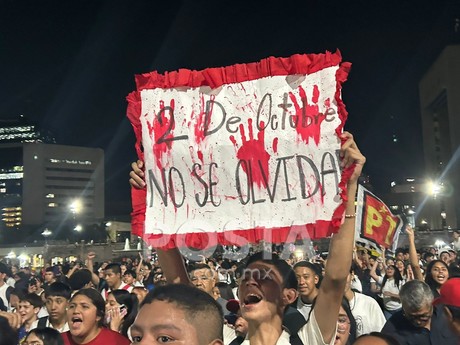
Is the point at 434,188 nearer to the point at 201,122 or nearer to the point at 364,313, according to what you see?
the point at 364,313

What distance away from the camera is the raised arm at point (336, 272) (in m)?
3.19

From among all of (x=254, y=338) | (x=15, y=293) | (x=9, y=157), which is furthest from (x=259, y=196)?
(x=9, y=157)

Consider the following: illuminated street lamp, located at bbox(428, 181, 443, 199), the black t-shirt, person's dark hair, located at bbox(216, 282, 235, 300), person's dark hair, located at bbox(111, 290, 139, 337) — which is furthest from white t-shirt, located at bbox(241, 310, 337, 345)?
illuminated street lamp, located at bbox(428, 181, 443, 199)

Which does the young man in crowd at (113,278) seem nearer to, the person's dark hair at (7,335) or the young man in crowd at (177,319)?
the person's dark hair at (7,335)

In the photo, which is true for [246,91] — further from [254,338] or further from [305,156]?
[254,338]

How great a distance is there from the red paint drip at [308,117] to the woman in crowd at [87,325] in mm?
2431

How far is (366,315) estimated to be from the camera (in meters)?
5.68

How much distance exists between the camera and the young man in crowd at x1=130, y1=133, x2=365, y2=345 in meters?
3.20

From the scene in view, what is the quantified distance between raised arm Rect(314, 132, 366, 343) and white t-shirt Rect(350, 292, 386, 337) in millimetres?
2511

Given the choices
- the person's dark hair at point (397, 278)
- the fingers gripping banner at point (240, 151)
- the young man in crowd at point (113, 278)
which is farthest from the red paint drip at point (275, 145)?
the person's dark hair at point (397, 278)

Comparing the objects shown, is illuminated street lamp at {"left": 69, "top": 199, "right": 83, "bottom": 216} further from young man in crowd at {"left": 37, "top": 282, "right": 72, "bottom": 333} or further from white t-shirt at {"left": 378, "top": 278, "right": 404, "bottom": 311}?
young man in crowd at {"left": 37, "top": 282, "right": 72, "bottom": 333}

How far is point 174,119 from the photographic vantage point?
390cm

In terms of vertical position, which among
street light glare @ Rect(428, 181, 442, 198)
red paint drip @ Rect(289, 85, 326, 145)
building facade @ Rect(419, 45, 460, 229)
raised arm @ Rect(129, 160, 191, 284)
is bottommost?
raised arm @ Rect(129, 160, 191, 284)

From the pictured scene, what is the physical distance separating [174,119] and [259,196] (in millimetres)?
835
